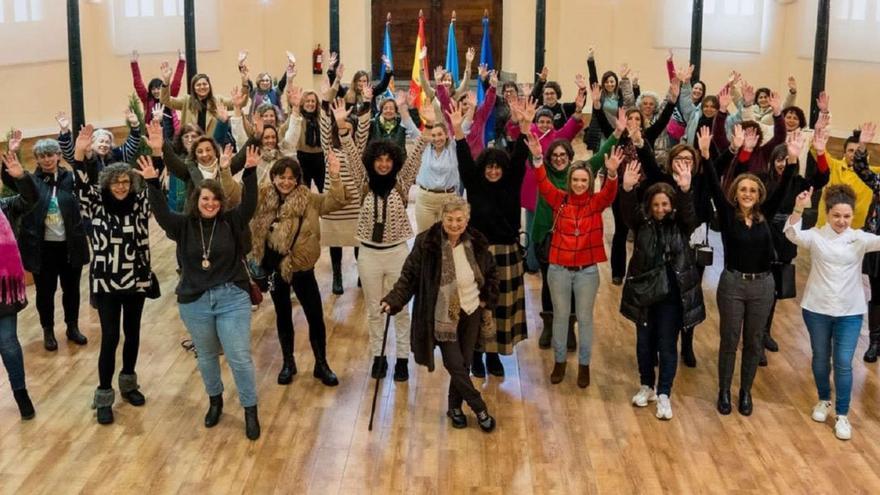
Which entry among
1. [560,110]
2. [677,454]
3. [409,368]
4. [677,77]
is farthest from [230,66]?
[677,454]

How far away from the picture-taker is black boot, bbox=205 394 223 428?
18.7ft

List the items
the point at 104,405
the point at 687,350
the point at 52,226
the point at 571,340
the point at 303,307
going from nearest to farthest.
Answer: the point at 104,405, the point at 303,307, the point at 52,226, the point at 687,350, the point at 571,340

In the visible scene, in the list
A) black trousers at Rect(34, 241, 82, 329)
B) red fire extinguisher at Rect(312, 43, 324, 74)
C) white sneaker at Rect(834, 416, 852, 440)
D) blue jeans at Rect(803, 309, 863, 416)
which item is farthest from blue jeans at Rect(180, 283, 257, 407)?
red fire extinguisher at Rect(312, 43, 324, 74)

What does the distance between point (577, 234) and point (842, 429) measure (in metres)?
1.69

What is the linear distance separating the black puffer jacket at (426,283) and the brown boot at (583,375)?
952 mm

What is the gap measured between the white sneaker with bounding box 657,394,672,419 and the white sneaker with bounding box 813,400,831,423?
77 cm

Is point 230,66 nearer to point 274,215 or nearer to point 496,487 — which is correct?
point 274,215

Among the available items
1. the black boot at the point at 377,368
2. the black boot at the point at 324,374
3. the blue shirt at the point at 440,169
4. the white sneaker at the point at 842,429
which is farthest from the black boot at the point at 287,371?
the white sneaker at the point at 842,429

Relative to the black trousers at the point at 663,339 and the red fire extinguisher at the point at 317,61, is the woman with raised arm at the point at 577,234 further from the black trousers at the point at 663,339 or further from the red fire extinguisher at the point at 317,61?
the red fire extinguisher at the point at 317,61

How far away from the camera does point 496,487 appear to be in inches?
199

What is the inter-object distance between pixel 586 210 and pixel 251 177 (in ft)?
5.93

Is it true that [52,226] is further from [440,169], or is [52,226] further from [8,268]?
[440,169]

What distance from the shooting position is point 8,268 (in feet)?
18.0

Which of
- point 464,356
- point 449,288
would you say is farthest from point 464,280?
point 464,356
